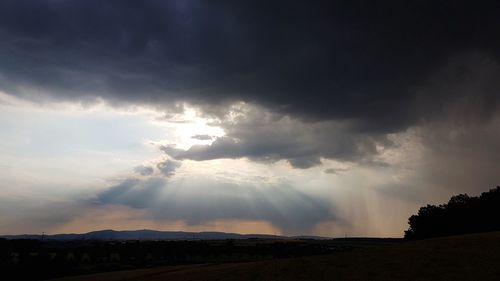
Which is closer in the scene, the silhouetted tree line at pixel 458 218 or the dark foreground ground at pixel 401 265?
the dark foreground ground at pixel 401 265

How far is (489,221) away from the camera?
333 ft

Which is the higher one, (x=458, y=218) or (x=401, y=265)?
(x=458, y=218)

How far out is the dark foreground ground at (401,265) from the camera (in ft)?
120

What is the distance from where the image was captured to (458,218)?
108500 mm

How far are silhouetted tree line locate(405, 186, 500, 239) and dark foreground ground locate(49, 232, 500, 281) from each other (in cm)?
5931

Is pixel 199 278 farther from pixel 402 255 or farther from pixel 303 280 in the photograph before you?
pixel 402 255

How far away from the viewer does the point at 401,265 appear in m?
40.7

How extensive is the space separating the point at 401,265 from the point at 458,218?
256 ft

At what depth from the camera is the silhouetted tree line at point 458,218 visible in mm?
102275

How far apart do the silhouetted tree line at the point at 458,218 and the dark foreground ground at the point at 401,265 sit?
59311mm

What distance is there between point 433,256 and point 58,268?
9819 centimetres

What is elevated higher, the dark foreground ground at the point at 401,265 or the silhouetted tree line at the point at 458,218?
the silhouetted tree line at the point at 458,218

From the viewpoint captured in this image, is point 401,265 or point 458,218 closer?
point 401,265

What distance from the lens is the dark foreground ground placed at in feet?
120
